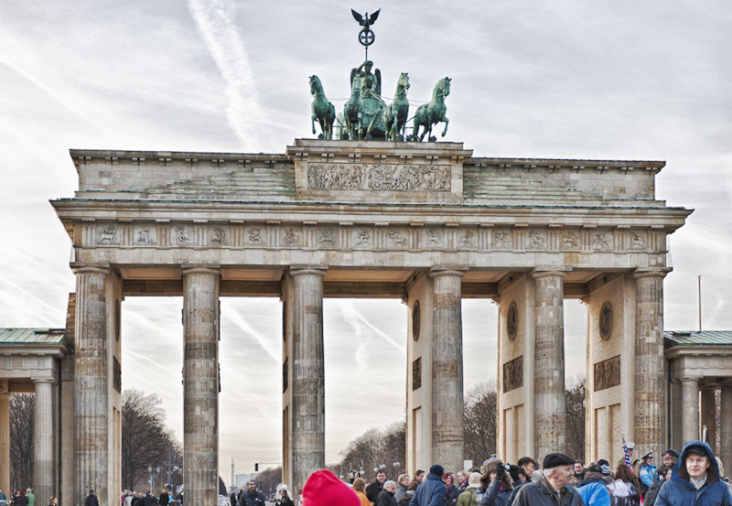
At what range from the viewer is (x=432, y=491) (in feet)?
68.2

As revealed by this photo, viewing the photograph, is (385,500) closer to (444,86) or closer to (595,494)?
(595,494)

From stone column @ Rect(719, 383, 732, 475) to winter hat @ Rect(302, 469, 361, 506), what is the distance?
162 ft

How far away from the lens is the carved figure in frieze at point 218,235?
5188 centimetres

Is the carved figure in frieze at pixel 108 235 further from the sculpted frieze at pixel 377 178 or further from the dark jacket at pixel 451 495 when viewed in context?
the dark jacket at pixel 451 495

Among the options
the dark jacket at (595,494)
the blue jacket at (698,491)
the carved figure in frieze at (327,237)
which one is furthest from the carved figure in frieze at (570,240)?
the blue jacket at (698,491)

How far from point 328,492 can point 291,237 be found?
4455cm

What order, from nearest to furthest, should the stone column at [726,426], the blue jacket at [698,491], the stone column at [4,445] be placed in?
the blue jacket at [698,491]
the stone column at [726,426]
the stone column at [4,445]

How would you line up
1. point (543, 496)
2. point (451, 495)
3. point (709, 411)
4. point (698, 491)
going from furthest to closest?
1. point (709, 411)
2. point (451, 495)
3. point (543, 496)
4. point (698, 491)

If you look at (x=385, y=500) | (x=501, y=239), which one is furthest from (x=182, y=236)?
(x=385, y=500)

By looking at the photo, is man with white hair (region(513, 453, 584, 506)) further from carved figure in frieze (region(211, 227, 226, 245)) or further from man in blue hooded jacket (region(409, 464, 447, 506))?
carved figure in frieze (region(211, 227, 226, 245))

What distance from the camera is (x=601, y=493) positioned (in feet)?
49.3

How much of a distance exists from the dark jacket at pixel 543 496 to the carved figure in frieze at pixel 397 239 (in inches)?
1617

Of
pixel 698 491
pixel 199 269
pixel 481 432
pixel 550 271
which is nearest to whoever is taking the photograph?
pixel 698 491

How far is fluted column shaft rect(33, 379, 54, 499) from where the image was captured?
50188 millimetres
